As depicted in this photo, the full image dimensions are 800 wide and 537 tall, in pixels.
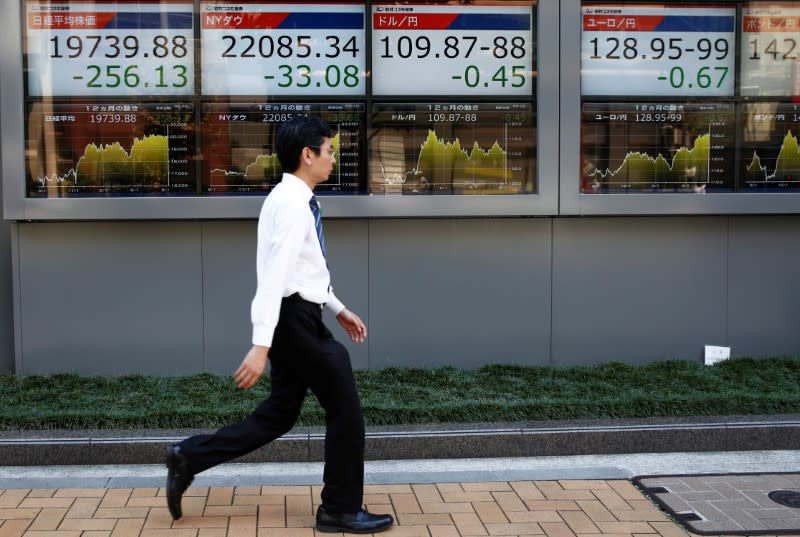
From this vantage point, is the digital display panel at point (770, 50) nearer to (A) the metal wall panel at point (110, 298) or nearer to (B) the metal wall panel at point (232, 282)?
(B) the metal wall panel at point (232, 282)

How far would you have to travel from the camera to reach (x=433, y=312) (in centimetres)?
765

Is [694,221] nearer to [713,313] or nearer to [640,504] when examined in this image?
[713,313]

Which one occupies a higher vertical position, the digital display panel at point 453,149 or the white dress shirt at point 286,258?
the digital display panel at point 453,149

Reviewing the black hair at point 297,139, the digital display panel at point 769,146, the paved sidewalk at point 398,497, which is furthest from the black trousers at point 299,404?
the digital display panel at point 769,146

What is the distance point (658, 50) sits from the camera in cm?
776

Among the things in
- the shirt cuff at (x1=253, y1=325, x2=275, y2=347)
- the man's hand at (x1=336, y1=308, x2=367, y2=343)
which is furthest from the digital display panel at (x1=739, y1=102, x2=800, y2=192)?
the shirt cuff at (x1=253, y1=325, x2=275, y2=347)

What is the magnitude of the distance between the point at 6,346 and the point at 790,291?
6.46 meters

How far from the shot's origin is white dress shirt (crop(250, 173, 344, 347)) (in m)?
4.29

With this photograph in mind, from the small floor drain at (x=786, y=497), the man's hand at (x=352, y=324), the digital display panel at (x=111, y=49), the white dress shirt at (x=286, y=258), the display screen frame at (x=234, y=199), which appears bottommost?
the small floor drain at (x=786, y=497)

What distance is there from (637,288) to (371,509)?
365 cm

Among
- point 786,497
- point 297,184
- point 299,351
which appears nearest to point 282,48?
point 297,184

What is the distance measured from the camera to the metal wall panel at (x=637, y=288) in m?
7.74

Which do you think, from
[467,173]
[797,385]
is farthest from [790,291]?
[467,173]

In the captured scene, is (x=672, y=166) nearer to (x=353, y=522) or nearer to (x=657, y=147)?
(x=657, y=147)
